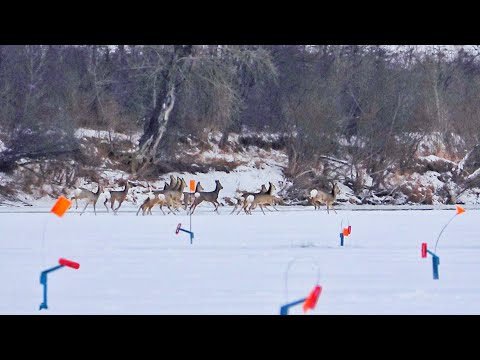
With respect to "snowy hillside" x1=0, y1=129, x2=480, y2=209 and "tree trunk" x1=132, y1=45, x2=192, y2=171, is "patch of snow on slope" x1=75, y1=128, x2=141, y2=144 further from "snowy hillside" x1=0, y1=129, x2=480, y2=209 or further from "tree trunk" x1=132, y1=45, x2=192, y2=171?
"tree trunk" x1=132, y1=45, x2=192, y2=171

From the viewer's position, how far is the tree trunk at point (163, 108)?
127 ft

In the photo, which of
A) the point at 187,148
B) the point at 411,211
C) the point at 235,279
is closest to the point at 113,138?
the point at 187,148

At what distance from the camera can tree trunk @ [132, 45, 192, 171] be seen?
38.6 metres

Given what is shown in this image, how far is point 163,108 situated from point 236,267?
25308 millimetres

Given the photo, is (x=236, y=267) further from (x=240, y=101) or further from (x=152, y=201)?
(x=240, y=101)

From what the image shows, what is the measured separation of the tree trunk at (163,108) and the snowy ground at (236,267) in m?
13.5

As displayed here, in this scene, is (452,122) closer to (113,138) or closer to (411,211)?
(411,211)

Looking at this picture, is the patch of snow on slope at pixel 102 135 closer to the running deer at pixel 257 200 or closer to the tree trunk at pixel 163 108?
the tree trunk at pixel 163 108

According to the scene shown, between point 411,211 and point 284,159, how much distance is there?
31.6 ft

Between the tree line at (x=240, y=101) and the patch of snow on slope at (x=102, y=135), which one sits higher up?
the tree line at (x=240, y=101)

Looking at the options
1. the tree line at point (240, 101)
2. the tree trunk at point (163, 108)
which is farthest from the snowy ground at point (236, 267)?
the tree line at point (240, 101)

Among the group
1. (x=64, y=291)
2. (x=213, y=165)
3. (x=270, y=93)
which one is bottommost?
(x=64, y=291)

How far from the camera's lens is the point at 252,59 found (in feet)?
128

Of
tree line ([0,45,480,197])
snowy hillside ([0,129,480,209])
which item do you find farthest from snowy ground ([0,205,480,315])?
tree line ([0,45,480,197])
